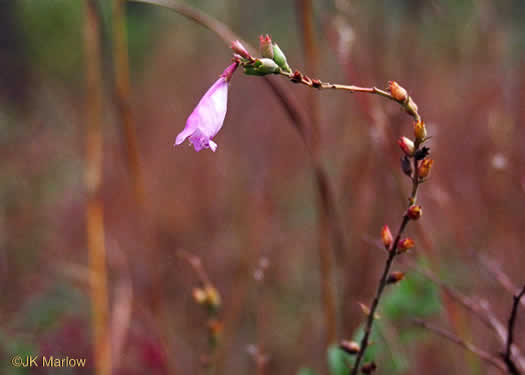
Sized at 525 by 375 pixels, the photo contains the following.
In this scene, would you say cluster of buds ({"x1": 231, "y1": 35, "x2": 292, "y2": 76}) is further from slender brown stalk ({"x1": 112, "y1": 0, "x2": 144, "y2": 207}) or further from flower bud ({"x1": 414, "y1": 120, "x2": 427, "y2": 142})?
slender brown stalk ({"x1": 112, "y1": 0, "x2": 144, "y2": 207})

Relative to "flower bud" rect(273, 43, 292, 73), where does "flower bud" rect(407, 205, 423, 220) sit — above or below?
below

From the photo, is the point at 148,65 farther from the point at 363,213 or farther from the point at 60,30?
the point at 363,213

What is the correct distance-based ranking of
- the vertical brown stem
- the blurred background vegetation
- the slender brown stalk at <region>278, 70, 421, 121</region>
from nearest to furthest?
the slender brown stalk at <region>278, 70, 421, 121</region>
the vertical brown stem
the blurred background vegetation

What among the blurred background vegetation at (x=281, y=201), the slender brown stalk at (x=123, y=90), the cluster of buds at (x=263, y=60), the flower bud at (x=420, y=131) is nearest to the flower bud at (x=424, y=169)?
the flower bud at (x=420, y=131)

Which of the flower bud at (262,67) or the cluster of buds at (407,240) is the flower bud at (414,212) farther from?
the flower bud at (262,67)

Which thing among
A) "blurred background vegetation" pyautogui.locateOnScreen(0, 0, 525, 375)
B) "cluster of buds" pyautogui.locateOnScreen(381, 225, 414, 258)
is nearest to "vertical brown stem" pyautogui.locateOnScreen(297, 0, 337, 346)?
"blurred background vegetation" pyautogui.locateOnScreen(0, 0, 525, 375)

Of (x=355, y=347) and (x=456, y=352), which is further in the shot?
(x=456, y=352)

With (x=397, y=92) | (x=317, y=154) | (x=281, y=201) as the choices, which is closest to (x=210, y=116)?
(x=397, y=92)

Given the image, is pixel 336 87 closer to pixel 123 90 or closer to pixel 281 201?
pixel 123 90

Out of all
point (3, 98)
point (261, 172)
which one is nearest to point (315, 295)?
point (261, 172)
